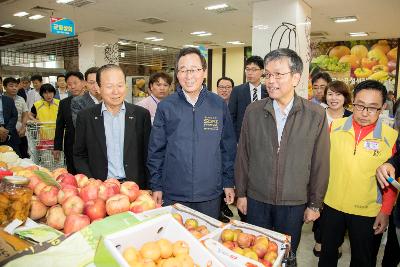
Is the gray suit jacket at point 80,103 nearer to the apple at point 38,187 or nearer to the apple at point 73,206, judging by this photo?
the apple at point 38,187

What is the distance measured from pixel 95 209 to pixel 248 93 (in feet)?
9.68

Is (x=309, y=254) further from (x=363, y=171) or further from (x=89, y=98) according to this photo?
(x=89, y=98)

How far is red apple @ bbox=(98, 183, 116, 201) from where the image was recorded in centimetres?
148

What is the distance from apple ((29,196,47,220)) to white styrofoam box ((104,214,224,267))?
608mm

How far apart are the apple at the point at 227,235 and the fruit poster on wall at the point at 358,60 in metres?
11.1

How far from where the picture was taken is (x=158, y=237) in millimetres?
1163

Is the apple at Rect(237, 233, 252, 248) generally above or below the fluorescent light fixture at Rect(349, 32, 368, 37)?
below

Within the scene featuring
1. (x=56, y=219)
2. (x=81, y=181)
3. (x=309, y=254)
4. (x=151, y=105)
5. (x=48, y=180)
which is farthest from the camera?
(x=151, y=105)

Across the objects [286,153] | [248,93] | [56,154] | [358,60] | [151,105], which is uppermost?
[358,60]

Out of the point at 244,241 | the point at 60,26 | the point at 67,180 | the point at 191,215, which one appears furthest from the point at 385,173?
the point at 60,26

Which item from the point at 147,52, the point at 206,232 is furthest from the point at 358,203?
the point at 147,52

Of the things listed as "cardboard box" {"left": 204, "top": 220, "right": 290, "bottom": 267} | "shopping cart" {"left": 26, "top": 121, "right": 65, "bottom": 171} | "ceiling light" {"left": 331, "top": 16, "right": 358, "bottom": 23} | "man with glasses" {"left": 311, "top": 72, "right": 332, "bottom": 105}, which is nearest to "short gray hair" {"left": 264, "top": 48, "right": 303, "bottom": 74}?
"cardboard box" {"left": 204, "top": 220, "right": 290, "bottom": 267}

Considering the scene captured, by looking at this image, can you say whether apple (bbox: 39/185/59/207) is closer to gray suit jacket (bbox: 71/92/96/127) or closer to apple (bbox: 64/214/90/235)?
apple (bbox: 64/214/90/235)

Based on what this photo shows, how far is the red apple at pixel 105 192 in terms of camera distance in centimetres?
148
